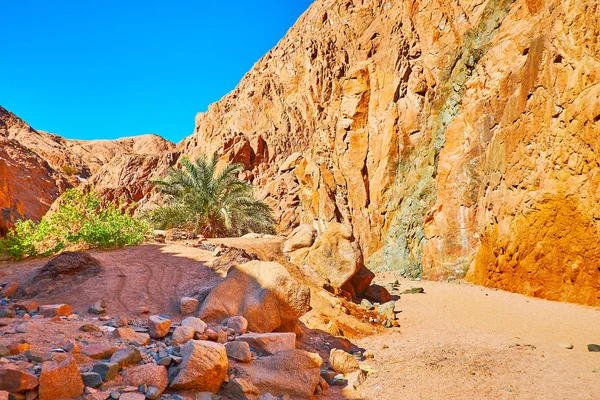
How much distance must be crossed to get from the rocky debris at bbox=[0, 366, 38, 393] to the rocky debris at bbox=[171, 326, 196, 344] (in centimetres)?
161

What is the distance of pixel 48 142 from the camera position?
2489 inches

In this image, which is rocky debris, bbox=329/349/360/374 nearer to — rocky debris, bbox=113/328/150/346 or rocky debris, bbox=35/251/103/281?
rocky debris, bbox=113/328/150/346

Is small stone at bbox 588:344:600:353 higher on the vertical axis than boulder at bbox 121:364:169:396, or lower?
lower

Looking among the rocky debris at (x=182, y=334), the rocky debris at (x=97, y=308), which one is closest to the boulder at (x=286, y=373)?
the rocky debris at (x=182, y=334)

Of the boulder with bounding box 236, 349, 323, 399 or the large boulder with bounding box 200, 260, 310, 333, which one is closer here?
the boulder with bounding box 236, 349, 323, 399

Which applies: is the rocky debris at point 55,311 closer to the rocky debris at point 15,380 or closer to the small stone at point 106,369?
the small stone at point 106,369

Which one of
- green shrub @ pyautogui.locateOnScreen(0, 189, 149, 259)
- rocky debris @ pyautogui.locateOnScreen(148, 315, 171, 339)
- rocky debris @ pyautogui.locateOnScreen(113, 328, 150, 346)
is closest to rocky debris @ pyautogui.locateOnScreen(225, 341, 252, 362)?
rocky debris @ pyautogui.locateOnScreen(148, 315, 171, 339)

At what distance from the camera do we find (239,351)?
4.23 m

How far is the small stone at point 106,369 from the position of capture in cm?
310

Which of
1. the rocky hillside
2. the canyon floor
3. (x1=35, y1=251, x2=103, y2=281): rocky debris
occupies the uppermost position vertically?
the rocky hillside

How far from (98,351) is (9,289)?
385cm

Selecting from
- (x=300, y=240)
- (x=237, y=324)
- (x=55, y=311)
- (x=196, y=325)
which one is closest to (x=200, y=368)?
(x=196, y=325)

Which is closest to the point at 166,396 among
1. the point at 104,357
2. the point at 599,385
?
the point at 104,357

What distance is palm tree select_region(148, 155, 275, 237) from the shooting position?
17.1 metres
